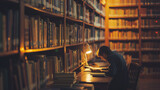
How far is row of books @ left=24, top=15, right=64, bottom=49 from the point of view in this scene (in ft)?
4.75

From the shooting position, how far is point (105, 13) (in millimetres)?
5691

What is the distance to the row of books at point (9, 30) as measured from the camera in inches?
43.1

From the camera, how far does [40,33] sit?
1645mm

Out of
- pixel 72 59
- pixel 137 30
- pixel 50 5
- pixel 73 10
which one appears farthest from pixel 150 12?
pixel 50 5

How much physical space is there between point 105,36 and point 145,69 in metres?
1.61

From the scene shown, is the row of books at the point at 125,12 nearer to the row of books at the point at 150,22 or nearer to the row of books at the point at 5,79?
the row of books at the point at 150,22

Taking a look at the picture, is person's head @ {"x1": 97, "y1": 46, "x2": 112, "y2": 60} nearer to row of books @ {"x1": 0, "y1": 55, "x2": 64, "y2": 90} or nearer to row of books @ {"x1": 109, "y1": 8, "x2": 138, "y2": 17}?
row of books @ {"x1": 0, "y1": 55, "x2": 64, "y2": 90}

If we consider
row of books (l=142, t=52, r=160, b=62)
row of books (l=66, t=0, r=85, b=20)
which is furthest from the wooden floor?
row of books (l=66, t=0, r=85, b=20)

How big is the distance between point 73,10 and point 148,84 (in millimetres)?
3421

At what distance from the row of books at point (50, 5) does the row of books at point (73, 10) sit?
214mm

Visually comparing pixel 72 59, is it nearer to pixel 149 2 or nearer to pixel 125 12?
pixel 125 12

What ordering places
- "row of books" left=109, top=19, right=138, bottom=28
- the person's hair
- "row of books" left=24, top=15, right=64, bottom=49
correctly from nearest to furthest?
"row of books" left=24, top=15, right=64, bottom=49 < the person's hair < "row of books" left=109, top=19, right=138, bottom=28

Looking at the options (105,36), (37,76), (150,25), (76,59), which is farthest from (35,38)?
(150,25)

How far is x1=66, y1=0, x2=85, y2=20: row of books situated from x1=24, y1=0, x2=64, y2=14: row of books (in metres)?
0.21
